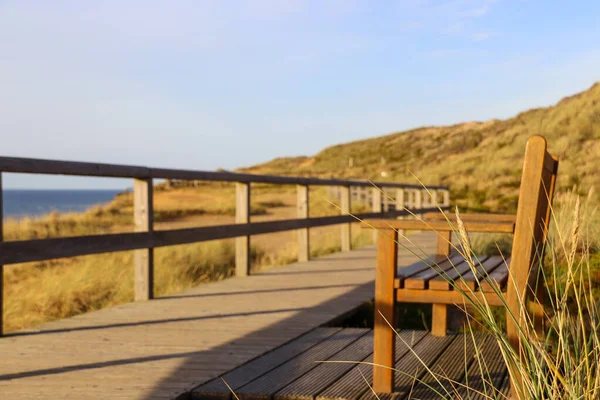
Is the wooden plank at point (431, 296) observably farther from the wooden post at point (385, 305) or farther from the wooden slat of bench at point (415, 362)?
the wooden slat of bench at point (415, 362)

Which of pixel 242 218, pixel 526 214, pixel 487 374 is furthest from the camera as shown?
pixel 242 218

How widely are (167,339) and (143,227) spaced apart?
1397 millimetres

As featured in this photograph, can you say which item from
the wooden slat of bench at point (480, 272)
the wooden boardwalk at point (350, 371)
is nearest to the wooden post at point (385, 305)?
the wooden boardwalk at point (350, 371)

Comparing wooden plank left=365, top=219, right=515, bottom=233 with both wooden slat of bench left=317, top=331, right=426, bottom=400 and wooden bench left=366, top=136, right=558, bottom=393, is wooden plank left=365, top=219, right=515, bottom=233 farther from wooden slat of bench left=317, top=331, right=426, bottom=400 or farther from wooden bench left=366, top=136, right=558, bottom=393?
wooden slat of bench left=317, top=331, right=426, bottom=400

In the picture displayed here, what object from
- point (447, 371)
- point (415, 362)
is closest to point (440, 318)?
point (415, 362)

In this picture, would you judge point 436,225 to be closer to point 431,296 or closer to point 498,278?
point 431,296

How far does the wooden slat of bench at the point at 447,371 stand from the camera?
3.11 meters

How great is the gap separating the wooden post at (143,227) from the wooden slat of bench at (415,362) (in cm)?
225

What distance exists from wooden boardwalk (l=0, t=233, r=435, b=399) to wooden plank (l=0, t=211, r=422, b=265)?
459 millimetres

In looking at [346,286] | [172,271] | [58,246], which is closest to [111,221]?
[172,271]

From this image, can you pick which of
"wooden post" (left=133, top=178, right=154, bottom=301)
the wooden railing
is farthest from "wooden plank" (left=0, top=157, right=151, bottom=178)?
"wooden post" (left=133, top=178, right=154, bottom=301)

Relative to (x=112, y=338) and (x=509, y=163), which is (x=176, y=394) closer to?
(x=112, y=338)

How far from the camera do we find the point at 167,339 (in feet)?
13.9

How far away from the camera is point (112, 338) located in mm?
4301
